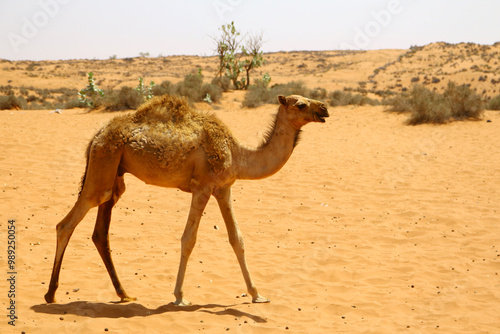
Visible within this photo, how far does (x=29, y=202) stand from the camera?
28.7 feet

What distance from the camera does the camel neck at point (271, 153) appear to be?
16.5 feet

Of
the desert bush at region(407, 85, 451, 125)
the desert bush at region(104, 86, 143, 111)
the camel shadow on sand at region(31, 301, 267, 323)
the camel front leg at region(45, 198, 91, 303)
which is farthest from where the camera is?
the desert bush at region(104, 86, 143, 111)

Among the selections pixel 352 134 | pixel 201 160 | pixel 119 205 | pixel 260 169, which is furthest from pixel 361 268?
pixel 352 134

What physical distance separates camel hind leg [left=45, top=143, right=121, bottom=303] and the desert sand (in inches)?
13.9

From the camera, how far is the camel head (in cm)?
491

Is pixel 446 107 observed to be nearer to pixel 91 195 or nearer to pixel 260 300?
pixel 260 300

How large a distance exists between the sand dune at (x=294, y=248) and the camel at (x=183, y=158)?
0.58 meters

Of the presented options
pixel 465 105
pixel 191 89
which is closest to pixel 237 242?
pixel 465 105

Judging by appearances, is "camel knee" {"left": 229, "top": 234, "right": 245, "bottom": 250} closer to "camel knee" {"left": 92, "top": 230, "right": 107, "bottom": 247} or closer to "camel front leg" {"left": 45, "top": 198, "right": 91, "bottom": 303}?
"camel knee" {"left": 92, "top": 230, "right": 107, "bottom": 247}

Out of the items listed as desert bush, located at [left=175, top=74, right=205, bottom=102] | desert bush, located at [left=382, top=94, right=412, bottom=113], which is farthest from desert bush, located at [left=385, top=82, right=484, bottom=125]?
desert bush, located at [left=175, top=74, right=205, bottom=102]

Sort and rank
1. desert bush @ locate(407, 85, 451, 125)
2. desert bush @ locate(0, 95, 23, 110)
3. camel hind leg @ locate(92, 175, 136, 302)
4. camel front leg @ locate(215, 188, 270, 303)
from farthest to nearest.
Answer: desert bush @ locate(0, 95, 23, 110), desert bush @ locate(407, 85, 451, 125), camel hind leg @ locate(92, 175, 136, 302), camel front leg @ locate(215, 188, 270, 303)

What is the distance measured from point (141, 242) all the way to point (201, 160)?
3.03 metres

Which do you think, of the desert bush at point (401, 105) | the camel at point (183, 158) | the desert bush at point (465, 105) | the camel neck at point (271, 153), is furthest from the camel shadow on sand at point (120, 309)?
the desert bush at point (401, 105)

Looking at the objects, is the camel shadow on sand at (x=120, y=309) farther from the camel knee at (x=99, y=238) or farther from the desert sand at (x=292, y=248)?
the camel knee at (x=99, y=238)
